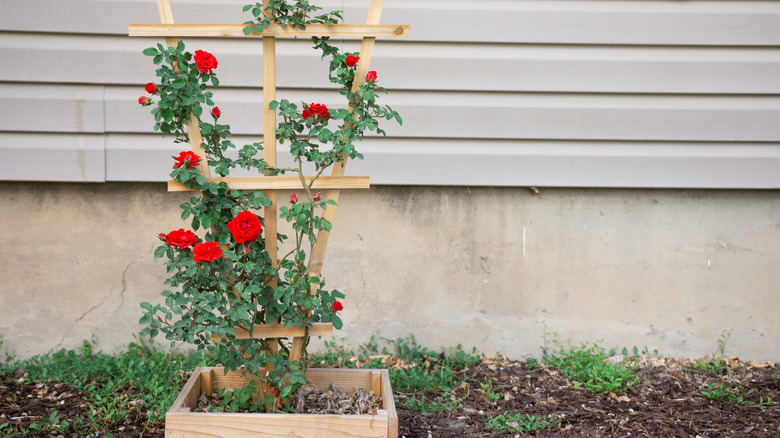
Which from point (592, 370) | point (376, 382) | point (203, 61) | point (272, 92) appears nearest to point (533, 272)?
point (592, 370)

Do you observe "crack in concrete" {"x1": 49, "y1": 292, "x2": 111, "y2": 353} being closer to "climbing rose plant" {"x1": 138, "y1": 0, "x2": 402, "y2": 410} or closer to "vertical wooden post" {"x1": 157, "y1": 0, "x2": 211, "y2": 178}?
"climbing rose plant" {"x1": 138, "y1": 0, "x2": 402, "y2": 410}

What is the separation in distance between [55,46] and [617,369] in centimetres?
350

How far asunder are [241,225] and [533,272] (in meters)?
1.96

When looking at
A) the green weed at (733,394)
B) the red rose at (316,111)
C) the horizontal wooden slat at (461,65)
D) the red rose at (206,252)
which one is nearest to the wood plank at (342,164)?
the red rose at (316,111)

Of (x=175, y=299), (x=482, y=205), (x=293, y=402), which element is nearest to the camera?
(x=175, y=299)

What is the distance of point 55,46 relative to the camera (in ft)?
10.2

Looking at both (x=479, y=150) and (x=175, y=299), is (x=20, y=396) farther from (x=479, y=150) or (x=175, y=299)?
(x=479, y=150)

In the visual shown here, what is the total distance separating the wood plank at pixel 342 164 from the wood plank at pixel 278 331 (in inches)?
8.2

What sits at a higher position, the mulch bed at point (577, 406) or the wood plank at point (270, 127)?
the wood plank at point (270, 127)

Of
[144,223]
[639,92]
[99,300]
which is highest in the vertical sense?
[639,92]

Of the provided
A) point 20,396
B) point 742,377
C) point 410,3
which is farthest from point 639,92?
point 20,396

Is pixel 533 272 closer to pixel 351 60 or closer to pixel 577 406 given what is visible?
pixel 577 406

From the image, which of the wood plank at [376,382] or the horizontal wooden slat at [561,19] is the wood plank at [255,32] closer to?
the horizontal wooden slat at [561,19]

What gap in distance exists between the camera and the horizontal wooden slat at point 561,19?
10.3ft
